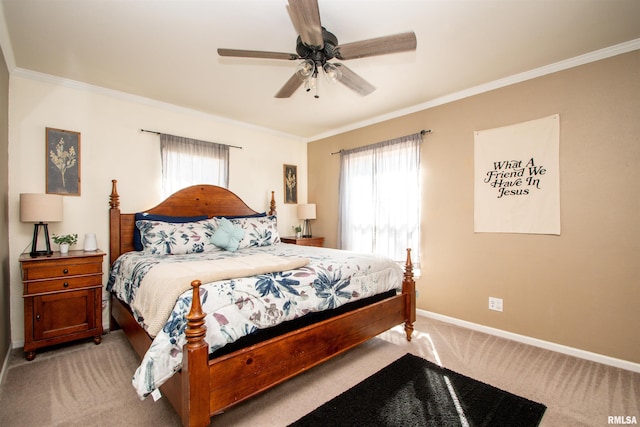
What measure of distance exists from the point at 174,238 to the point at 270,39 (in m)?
2.07

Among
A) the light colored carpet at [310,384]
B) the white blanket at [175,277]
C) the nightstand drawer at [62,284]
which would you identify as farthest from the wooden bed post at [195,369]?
the nightstand drawer at [62,284]

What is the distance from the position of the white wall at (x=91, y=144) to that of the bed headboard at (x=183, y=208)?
89 millimetres

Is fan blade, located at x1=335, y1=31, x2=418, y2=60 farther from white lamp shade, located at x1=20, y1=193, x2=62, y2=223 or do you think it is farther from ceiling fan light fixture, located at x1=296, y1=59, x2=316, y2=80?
white lamp shade, located at x1=20, y1=193, x2=62, y2=223

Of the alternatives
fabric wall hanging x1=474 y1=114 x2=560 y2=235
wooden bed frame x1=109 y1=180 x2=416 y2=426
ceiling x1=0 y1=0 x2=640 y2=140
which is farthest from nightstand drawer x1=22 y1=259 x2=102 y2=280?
fabric wall hanging x1=474 y1=114 x2=560 y2=235

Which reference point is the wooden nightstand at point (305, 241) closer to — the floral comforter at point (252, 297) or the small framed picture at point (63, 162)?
the floral comforter at point (252, 297)

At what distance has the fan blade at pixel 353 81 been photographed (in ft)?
6.88

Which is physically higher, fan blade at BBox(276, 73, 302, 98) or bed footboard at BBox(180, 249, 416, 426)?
fan blade at BBox(276, 73, 302, 98)

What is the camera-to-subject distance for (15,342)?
2.63 m

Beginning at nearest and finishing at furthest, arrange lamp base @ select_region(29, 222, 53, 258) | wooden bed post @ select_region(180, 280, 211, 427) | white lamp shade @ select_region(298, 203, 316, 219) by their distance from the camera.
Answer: wooden bed post @ select_region(180, 280, 211, 427), lamp base @ select_region(29, 222, 53, 258), white lamp shade @ select_region(298, 203, 316, 219)

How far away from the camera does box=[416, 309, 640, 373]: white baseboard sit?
230 centimetres

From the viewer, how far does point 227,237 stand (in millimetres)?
3180

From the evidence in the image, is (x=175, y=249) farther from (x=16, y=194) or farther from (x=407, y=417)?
(x=407, y=417)

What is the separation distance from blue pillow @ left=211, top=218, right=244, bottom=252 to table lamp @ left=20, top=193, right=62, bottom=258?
1.34 meters

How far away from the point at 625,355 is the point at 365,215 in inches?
108
